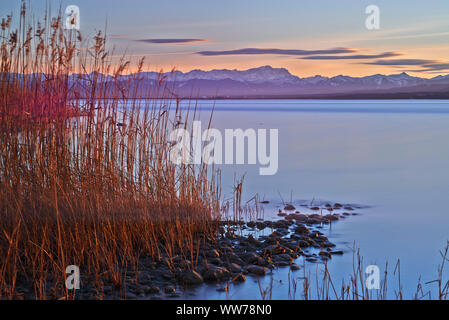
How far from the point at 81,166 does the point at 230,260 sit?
1.43 m

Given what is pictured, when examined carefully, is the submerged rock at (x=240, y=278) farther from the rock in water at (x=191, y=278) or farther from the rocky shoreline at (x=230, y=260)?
the rock in water at (x=191, y=278)

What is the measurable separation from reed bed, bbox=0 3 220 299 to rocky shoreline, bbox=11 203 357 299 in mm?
145

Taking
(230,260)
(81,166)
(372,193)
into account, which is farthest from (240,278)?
(372,193)

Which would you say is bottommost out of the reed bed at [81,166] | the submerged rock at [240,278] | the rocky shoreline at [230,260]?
the submerged rock at [240,278]

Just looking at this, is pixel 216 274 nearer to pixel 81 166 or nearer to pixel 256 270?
pixel 256 270

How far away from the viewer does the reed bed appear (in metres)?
3.51

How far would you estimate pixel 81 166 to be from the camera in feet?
12.4

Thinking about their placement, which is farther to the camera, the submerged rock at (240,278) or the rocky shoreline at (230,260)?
the submerged rock at (240,278)

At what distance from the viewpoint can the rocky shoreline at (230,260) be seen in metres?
3.19

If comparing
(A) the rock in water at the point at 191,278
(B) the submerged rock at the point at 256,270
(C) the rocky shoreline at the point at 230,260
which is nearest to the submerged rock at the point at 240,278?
(C) the rocky shoreline at the point at 230,260

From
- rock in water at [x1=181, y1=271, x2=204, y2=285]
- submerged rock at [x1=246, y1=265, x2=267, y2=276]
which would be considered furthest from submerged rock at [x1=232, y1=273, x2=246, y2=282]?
rock in water at [x1=181, y1=271, x2=204, y2=285]

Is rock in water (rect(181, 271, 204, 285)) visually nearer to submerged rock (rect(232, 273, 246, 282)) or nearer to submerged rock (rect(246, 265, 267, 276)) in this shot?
submerged rock (rect(232, 273, 246, 282))

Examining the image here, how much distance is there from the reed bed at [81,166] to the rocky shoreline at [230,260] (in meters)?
0.15
